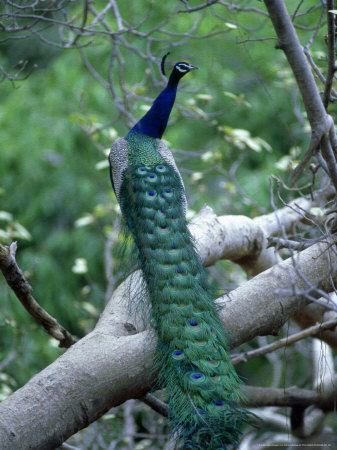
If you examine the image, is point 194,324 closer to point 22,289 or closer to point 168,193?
point 22,289

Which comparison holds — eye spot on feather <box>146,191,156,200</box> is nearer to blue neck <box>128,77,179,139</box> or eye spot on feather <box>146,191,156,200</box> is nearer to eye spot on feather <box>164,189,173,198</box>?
eye spot on feather <box>164,189,173,198</box>

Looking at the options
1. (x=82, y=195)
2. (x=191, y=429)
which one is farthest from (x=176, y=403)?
(x=82, y=195)

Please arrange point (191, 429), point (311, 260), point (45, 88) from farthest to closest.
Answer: point (45, 88) < point (311, 260) < point (191, 429)

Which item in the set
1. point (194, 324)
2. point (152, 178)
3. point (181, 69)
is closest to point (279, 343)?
point (194, 324)

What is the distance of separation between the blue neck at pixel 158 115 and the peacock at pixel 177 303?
9 centimetres

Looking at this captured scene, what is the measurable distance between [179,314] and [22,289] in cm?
51

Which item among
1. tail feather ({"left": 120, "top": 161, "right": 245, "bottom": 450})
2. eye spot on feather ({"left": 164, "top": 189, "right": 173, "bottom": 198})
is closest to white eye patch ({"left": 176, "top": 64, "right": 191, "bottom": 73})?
tail feather ({"left": 120, "top": 161, "right": 245, "bottom": 450})

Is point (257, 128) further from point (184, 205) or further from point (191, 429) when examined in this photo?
point (191, 429)

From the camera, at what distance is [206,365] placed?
65.7 inches

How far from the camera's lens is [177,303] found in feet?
6.15

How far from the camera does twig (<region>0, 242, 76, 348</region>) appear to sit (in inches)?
67.9

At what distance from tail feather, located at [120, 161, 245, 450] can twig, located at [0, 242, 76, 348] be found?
35 cm

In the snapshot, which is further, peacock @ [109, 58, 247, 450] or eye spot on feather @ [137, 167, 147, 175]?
eye spot on feather @ [137, 167, 147, 175]

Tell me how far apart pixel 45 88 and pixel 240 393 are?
459 centimetres
